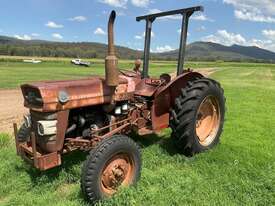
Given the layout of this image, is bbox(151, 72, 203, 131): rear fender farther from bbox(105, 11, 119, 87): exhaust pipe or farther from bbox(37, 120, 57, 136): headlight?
bbox(37, 120, 57, 136): headlight

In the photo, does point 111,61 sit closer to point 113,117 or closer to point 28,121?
point 113,117

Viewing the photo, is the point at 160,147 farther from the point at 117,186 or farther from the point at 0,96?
the point at 0,96

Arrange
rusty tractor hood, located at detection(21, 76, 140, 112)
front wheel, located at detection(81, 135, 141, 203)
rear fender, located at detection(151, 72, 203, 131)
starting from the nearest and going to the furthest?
1. front wheel, located at detection(81, 135, 141, 203)
2. rusty tractor hood, located at detection(21, 76, 140, 112)
3. rear fender, located at detection(151, 72, 203, 131)

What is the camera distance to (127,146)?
457 cm

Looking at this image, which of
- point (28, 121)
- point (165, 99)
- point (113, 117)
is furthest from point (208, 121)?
point (28, 121)

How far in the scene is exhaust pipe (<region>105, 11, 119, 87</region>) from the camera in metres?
4.40

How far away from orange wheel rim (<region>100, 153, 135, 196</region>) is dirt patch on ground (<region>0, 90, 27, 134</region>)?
13.9ft

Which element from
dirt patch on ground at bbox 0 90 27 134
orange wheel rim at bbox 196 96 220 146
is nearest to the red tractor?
orange wheel rim at bbox 196 96 220 146

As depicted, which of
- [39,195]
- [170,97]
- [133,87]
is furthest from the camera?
[170,97]

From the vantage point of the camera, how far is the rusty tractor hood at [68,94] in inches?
170

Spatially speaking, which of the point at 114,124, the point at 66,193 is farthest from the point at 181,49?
the point at 66,193

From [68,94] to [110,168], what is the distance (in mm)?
1019

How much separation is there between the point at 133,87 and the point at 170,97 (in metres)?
0.69

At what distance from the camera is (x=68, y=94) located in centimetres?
449
